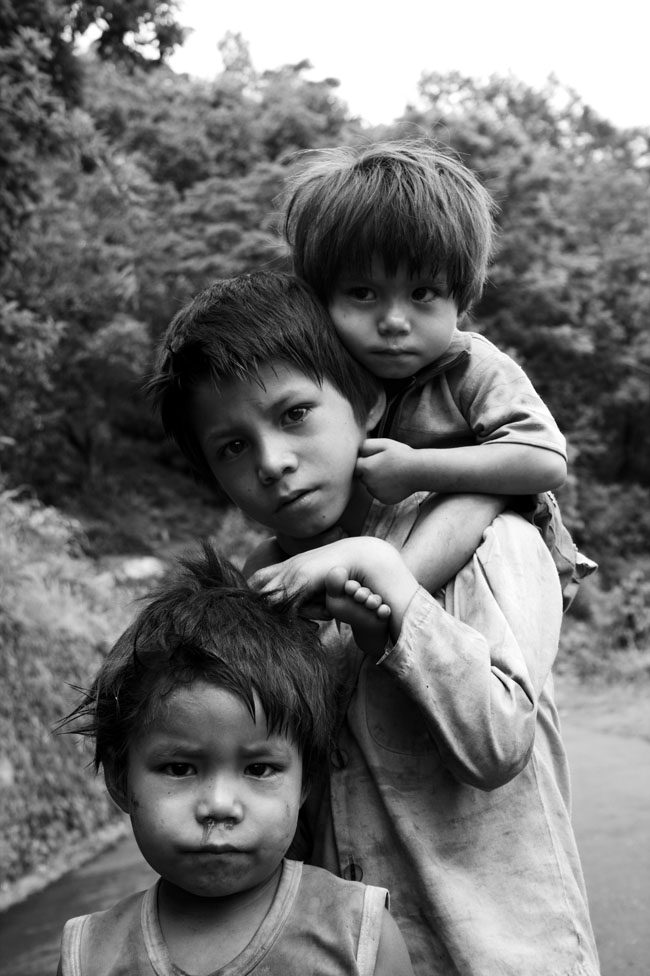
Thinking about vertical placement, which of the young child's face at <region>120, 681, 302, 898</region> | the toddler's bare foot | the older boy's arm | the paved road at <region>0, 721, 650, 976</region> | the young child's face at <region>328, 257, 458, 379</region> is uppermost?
the young child's face at <region>328, 257, 458, 379</region>

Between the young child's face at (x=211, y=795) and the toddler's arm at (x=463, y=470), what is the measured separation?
386mm

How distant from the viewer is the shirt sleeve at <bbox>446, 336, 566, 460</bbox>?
153 cm

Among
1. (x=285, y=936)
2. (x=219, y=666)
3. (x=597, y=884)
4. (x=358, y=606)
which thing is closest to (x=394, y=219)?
(x=358, y=606)

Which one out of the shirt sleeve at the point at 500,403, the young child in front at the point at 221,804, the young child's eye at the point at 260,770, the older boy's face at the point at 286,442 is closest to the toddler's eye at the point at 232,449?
the older boy's face at the point at 286,442

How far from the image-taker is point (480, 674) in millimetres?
1325

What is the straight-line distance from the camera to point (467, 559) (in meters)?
1.53

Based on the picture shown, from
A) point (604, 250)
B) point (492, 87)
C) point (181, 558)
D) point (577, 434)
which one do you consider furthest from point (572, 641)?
point (492, 87)

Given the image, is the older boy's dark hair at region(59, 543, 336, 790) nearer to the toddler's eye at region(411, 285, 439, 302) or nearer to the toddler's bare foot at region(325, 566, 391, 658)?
the toddler's bare foot at region(325, 566, 391, 658)

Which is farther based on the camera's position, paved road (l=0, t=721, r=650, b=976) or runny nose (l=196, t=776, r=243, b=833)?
paved road (l=0, t=721, r=650, b=976)

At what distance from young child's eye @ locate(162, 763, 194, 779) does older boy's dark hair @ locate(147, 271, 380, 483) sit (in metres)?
0.51

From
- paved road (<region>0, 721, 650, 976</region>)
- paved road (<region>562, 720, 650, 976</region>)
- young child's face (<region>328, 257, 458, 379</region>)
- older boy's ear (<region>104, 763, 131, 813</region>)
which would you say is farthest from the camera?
paved road (<region>0, 721, 650, 976</region>)

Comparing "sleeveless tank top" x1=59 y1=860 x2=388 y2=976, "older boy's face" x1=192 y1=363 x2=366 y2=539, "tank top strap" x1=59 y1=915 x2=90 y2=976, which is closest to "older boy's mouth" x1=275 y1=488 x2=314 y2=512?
"older boy's face" x1=192 y1=363 x2=366 y2=539

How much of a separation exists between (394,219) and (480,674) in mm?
677

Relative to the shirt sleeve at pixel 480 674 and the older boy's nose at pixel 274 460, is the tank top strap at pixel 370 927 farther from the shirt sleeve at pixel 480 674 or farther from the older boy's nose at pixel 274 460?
the older boy's nose at pixel 274 460
